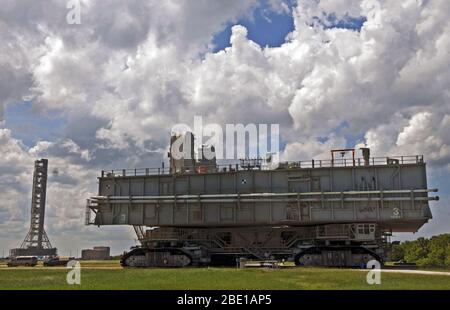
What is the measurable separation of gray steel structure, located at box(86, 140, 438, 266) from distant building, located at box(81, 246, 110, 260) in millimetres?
71005

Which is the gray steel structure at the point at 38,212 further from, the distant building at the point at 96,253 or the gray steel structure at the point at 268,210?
the gray steel structure at the point at 268,210

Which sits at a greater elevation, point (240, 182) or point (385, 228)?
point (240, 182)

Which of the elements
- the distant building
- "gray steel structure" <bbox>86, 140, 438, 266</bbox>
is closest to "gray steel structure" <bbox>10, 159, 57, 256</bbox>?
the distant building

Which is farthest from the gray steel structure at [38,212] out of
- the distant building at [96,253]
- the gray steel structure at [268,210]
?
the gray steel structure at [268,210]

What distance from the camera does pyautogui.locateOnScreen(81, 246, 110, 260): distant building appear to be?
11554 cm

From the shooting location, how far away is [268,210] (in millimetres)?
45531

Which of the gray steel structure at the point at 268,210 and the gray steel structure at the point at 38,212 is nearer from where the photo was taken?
the gray steel structure at the point at 268,210

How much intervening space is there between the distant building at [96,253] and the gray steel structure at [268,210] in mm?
71005

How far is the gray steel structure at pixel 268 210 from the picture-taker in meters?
43.2

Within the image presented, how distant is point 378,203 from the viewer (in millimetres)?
43281

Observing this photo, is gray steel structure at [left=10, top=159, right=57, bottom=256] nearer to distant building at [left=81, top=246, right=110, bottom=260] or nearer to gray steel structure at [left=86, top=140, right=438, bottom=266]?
distant building at [left=81, top=246, right=110, bottom=260]
